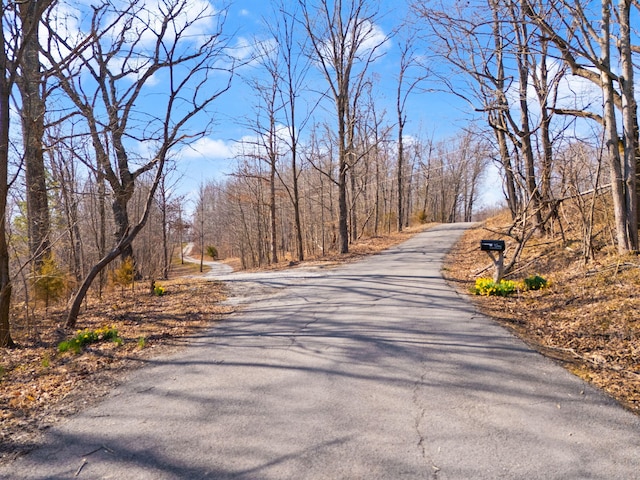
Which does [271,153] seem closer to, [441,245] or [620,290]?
[441,245]

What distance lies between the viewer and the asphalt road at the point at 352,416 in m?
2.70

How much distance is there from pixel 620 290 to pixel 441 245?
12.8m

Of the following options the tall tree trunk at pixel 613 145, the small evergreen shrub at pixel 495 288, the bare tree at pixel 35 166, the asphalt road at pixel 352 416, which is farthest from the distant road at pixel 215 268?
the tall tree trunk at pixel 613 145

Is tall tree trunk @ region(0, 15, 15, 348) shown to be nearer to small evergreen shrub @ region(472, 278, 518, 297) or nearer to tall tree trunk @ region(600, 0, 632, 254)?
small evergreen shrub @ region(472, 278, 518, 297)

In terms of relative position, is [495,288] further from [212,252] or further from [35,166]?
[212,252]

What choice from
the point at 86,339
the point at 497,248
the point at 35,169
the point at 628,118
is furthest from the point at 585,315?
the point at 35,169

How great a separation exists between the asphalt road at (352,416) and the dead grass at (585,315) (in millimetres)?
322

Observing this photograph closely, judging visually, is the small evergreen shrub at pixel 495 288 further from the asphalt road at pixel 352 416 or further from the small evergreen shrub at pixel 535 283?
the asphalt road at pixel 352 416

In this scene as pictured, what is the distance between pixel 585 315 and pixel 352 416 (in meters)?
4.33

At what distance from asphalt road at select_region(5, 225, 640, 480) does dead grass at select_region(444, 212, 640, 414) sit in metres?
0.32

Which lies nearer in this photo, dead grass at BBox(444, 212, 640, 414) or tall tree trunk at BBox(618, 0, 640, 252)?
dead grass at BBox(444, 212, 640, 414)

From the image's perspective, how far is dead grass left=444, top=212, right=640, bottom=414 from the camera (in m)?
4.22

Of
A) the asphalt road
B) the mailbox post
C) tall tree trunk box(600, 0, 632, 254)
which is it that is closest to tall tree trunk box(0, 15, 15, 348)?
the asphalt road

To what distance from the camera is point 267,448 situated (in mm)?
2914
